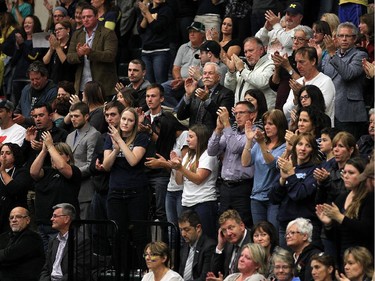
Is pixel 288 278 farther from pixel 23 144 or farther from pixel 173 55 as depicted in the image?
pixel 173 55

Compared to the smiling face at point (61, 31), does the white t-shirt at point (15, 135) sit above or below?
below

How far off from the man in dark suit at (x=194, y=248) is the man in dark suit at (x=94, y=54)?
4.69 meters

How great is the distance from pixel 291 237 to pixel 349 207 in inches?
30.4

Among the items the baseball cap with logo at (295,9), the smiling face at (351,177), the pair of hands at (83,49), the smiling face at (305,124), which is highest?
the baseball cap with logo at (295,9)

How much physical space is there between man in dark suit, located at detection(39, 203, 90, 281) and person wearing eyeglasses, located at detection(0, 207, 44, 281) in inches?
8.7

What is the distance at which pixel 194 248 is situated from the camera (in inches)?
592

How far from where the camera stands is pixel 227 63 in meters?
17.1

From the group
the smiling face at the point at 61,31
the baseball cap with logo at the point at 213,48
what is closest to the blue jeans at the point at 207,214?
the baseball cap with logo at the point at 213,48

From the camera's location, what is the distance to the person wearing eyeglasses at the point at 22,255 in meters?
16.2

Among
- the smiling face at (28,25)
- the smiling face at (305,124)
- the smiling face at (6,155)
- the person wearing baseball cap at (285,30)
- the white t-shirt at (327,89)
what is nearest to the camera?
the smiling face at (305,124)

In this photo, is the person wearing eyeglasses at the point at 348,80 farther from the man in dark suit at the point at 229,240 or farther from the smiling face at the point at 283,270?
the smiling face at the point at 283,270

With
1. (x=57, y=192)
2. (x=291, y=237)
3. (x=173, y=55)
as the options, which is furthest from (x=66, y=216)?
(x=173, y=55)

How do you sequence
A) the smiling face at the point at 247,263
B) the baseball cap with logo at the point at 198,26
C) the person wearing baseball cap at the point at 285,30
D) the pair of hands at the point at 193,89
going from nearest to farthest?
1. the smiling face at the point at 247,263
2. the pair of hands at the point at 193,89
3. the person wearing baseball cap at the point at 285,30
4. the baseball cap with logo at the point at 198,26

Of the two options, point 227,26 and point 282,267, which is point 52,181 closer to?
point 227,26
